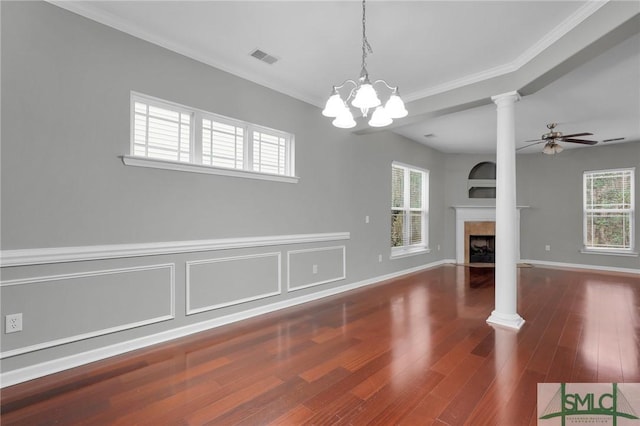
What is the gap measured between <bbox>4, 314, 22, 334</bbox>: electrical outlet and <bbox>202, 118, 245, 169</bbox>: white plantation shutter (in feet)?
6.30

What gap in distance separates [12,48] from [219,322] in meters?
2.82

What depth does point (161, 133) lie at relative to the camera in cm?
301

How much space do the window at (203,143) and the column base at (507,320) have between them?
9.42 ft

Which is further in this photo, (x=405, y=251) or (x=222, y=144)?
(x=405, y=251)

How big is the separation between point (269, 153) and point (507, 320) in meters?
3.36

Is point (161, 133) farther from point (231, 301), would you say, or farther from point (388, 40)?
point (388, 40)

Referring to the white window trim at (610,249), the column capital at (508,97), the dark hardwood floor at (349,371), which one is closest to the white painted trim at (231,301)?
the dark hardwood floor at (349,371)

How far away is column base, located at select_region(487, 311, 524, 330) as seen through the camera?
130 inches

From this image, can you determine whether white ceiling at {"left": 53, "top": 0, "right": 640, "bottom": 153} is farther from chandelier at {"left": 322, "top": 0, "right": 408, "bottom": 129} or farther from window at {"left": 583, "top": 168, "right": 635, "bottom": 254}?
window at {"left": 583, "top": 168, "right": 635, "bottom": 254}

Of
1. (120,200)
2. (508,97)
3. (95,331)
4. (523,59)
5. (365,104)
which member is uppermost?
(523,59)

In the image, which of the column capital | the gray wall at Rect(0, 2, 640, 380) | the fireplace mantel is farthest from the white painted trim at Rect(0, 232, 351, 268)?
the fireplace mantel

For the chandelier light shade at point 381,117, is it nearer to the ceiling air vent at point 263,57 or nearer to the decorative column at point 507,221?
the ceiling air vent at point 263,57

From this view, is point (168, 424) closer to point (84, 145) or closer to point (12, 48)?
point (84, 145)

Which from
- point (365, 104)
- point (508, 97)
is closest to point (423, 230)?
point (508, 97)
